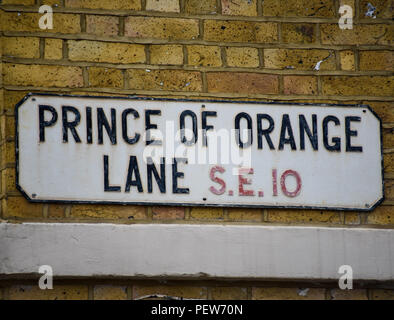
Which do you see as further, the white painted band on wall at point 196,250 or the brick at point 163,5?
the brick at point 163,5

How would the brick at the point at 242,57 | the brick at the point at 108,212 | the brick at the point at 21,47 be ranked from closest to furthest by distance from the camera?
the brick at the point at 108,212 < the brick at the point at 21,47 < the brick at the point at 242,57

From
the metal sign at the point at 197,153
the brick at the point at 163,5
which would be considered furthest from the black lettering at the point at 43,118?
the brick at the point at 163,5

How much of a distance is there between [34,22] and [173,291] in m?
1.28

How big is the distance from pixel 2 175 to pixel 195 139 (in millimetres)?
807

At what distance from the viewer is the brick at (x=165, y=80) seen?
308cm

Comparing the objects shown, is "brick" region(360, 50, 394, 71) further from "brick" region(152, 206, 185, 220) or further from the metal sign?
"brick" region(152, 206, 185, 220)

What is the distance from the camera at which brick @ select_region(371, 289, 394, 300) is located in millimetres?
3023

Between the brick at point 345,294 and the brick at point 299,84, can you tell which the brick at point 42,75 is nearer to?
the brick at point 299,84

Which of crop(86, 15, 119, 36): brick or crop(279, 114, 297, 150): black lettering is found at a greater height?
crop(86, 15, 119, 36): brick

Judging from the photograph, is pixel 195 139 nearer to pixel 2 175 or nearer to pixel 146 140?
pixel 146 140

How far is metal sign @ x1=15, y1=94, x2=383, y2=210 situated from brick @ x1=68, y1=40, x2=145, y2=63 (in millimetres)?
186

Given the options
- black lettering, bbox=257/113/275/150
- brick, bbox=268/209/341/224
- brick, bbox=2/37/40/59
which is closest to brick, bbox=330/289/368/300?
brick, bbox=268/209/341/224

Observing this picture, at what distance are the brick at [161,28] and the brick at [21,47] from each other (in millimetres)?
392
